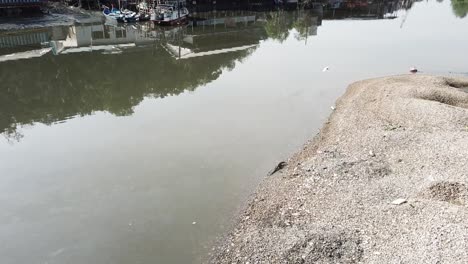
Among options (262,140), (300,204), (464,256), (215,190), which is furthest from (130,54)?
(464,256)

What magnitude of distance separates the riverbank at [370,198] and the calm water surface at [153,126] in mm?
1621

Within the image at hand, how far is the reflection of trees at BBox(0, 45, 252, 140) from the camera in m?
24.5

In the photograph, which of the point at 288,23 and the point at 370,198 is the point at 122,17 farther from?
the point at 370,198

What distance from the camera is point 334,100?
26562 mm

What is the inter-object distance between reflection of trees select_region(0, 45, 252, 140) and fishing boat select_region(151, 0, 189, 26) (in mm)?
14407

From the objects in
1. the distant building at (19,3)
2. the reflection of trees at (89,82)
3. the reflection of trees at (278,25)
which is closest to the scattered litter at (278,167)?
the reflection of trees at (89,82)

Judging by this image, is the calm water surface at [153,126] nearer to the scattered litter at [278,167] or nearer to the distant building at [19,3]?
the scattered litter at [278,167]

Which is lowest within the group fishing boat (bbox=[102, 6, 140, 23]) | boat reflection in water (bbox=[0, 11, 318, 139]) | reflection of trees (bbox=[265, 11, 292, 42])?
boat reflection in water (bbox=[0, 11, 318, 139])

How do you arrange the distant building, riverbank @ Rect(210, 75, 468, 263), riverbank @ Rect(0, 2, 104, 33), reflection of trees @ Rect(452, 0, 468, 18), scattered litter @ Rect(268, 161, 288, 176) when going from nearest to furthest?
riverbank @ Rect(210, 75, 468, 263)
scattered litter @ Rect(268, 161, 288, 176)
riverbank @ Rect(0, 2, 104, 33)
the distant building
reflection of trees @ Rect(452, 0, 468, 18)

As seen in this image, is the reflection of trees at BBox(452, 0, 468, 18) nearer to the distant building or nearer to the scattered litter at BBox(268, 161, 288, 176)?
the scattered litter at BBox(268, 161, 288, 176)

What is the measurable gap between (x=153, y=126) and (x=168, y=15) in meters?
34.4

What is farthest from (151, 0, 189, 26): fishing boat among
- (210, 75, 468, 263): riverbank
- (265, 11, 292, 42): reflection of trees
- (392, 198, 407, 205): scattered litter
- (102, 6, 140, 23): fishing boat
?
(392, 198, 407, 205): scattered litter

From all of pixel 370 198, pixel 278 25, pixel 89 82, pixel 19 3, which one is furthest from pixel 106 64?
pixel 278 25

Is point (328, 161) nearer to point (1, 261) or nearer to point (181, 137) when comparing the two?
point (181, 137)
